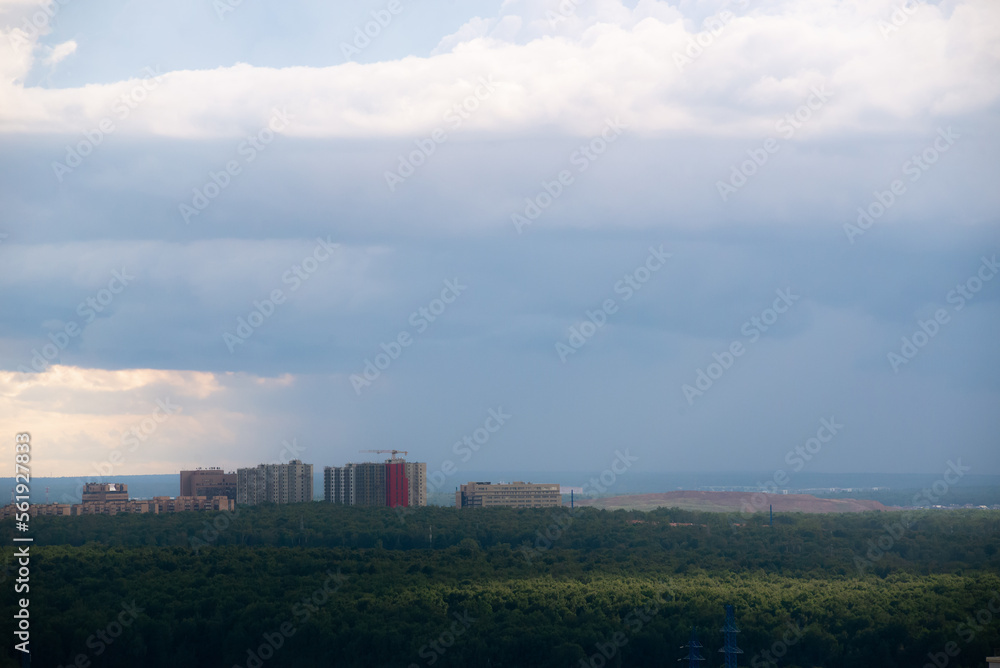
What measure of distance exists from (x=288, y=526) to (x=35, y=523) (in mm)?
26470

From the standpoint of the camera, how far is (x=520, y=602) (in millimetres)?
65125

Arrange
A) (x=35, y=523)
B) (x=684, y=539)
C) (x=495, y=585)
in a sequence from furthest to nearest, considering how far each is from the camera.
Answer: (x=35, y=523) < (x=684, y=539) < (x=495, y=585)

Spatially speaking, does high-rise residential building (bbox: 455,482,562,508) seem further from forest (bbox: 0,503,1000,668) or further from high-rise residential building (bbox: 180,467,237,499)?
forest (bbox: 0,503,1000,668)

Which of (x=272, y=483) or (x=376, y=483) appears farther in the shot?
(x=272, y=483)

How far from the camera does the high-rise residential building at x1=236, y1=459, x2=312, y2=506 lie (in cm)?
17375

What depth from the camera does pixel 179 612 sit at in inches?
2534

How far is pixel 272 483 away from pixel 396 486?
844 inches

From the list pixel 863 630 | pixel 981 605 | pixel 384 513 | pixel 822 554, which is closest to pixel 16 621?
pixel 863 630

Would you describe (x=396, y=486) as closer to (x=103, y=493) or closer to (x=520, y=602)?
(x=103, y=493)

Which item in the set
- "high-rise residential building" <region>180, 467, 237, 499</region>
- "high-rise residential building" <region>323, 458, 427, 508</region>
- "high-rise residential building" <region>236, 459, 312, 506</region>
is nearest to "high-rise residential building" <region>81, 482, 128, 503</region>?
"high-rise residential building" <region>180, 467, 237, 499</region>

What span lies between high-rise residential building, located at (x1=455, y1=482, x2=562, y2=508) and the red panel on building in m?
8.33

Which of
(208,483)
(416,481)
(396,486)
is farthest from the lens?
(208,483)

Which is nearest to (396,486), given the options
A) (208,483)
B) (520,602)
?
(208,483)

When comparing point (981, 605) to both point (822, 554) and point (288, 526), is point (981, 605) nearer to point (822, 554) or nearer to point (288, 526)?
point (822, 554)
